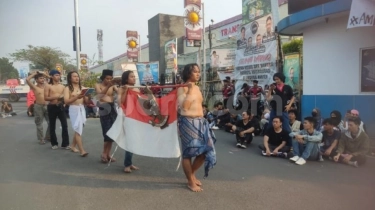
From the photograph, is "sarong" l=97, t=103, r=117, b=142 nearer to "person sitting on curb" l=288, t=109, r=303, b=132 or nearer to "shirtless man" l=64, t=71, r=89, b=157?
"shirtless man" l=64, t=71, r=89, b=157

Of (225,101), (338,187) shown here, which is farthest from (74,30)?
(338,187)

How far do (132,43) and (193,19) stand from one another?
44.6 ft

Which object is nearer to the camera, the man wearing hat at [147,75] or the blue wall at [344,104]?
the blue wall at [344,104]

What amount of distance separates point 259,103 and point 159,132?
599 cm

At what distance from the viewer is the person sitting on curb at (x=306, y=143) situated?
5523 millimetres

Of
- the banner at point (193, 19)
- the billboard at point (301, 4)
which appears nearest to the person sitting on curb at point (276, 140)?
the billboard at point (301, 4)

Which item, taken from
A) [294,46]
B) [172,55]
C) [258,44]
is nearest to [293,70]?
[258,44]

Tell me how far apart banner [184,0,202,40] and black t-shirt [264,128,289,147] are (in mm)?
11232

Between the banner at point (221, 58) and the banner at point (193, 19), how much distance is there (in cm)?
396

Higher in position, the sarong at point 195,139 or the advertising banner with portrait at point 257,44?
the advertising banner with portrait at point 257,44

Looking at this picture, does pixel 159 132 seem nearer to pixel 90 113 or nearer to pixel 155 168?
pixel 155 168

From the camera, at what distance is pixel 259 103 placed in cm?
987

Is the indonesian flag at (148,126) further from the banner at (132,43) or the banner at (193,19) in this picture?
the banner at (132,43)

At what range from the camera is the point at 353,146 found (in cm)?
543
